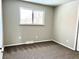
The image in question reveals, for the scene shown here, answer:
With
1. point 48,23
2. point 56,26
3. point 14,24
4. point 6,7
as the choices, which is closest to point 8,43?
point 14,24

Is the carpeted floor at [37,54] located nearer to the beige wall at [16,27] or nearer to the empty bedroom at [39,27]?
the empty bedroom at [39,27]

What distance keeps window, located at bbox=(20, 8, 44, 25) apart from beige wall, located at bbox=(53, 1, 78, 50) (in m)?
1.01

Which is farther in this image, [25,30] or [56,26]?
[56,26]

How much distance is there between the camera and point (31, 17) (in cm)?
433

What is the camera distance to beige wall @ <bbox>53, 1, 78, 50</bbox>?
3564 millimetres

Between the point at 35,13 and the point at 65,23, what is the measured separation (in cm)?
180

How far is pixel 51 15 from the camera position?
4.93 m

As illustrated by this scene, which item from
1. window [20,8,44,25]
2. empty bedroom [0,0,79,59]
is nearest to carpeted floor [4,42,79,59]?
empty bedroom [0,0,79,59]

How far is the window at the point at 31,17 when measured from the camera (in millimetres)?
4062

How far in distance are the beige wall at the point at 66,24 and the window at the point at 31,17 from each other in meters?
1.01

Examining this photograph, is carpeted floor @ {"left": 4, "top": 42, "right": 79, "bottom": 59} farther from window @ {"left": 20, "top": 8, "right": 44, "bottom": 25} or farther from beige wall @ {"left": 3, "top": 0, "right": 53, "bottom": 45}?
window @ {"left": 20, "top": 8, "right": 44, "bottom": 25}

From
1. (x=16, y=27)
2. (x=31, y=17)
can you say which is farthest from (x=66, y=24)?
A: (x=16, y=27)

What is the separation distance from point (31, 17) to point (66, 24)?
1.98 metres

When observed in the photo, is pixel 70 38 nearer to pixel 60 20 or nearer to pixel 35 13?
pixel 60 20
